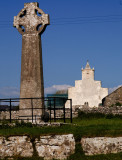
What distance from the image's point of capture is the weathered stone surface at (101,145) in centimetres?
1254

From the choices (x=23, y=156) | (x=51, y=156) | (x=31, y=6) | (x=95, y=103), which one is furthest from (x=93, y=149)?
(x=95, y=103)

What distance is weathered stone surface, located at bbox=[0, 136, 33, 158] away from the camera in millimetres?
12469

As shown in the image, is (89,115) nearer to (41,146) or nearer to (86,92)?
(41,146)

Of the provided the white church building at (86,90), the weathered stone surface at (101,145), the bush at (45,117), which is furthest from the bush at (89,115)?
the white church building at (86,90)

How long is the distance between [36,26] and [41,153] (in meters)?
10.9

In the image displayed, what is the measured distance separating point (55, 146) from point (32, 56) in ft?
32.2

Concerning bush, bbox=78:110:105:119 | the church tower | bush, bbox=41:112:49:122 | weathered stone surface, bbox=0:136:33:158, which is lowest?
weathered stone surface, bbox=0:136:33:158

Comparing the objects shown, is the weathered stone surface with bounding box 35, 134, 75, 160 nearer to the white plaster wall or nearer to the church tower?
the white plaster wall

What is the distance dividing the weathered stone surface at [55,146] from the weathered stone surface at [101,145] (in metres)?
0.46

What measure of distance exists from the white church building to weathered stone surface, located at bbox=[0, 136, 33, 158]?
42.9m

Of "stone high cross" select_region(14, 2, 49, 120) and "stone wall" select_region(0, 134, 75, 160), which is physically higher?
"stone high cross" select_region(14, 2, 49, 120)

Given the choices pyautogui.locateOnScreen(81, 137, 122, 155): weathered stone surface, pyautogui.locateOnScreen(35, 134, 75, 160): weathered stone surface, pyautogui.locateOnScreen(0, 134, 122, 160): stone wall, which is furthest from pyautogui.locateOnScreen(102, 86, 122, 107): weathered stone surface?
pyautogui.locateOnScreen(35, 134, 75, 160): weathered stone surface

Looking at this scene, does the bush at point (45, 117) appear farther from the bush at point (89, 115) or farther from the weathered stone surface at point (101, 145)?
the weathered stone surface at point (101, 145)

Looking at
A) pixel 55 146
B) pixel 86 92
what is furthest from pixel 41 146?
pixel 86 92
